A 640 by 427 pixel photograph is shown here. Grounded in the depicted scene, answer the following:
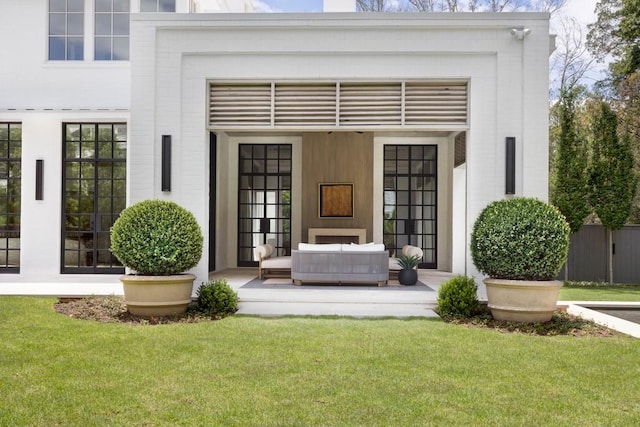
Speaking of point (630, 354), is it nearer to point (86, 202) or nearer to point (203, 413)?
point (203, 413)

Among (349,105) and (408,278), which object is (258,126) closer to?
(349,105)

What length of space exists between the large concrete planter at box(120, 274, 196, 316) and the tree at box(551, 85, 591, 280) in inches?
393

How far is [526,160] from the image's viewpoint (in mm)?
8648

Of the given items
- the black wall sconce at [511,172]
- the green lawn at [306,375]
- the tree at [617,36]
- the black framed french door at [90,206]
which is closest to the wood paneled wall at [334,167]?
the black framed french door at [90,206]

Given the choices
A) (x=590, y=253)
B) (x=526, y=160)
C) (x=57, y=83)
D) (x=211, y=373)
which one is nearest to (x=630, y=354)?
(x=526, y=160)

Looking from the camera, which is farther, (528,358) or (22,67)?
(22,67)

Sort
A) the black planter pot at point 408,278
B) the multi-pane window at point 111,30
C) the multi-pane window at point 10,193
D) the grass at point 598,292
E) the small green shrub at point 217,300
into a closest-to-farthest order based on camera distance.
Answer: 1. the small green shrub at point 217,300
2. the black planter pot at point 408,278
3. the grass at point 598,292
4. the multi-pane window at point 10,193
5. the multi-pane window at point 111,30

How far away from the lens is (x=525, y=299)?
745 centimetres

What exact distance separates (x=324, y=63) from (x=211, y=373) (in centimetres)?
542

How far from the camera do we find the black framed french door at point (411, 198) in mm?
14445

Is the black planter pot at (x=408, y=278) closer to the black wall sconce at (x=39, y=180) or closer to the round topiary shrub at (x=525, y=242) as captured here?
the round topiary shrub at (x=525, y=242)

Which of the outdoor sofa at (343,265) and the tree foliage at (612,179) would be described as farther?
the tree foliage at (612,179)

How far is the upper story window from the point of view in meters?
12.2

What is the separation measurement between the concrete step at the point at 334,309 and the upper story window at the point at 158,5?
7.04 metres
